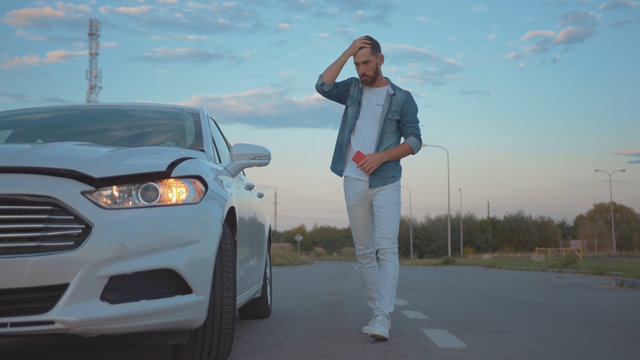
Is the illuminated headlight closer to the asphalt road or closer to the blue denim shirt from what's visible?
the asphalt road

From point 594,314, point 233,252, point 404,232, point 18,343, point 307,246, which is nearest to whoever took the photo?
point 233,252

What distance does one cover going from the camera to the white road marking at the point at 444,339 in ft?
15.3

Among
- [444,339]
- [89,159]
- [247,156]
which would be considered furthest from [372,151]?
[89,159]

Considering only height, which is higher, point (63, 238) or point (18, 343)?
point (63, 238)

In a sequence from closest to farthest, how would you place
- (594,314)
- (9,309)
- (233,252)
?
(9,309) < (233,252) < (594,314)

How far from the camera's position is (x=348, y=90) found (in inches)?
218

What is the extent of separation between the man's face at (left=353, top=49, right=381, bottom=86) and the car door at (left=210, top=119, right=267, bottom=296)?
3.78 feet

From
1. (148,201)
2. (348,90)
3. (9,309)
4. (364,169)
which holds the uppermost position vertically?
(348,90)

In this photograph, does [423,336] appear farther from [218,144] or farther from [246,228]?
[218,144]

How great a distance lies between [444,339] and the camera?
4.95 meters

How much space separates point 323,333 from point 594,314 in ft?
10.0

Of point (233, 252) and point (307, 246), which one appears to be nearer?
point (233, 252)

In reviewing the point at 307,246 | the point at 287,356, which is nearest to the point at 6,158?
the point at 287,356

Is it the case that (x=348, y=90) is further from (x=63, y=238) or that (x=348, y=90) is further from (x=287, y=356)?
(x=63, y=238)
